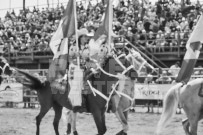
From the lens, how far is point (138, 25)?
68.2ft

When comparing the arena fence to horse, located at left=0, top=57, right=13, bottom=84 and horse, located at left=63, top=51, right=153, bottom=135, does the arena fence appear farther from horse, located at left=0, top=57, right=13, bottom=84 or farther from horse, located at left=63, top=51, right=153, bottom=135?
horse, located at left=63, top=51, right=153, bottom=135

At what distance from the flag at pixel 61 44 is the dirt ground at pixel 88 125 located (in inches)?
59.8

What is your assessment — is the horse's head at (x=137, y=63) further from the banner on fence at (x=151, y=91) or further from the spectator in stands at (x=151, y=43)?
the spectator in stands at (x=151, y=43)

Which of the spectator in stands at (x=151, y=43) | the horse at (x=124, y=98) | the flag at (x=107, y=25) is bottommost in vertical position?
the horse at (x=124, y=98)

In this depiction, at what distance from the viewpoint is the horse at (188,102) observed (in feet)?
29.7

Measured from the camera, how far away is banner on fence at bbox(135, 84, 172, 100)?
17312 millimetres

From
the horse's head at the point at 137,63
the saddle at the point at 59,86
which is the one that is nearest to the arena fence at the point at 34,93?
the saddle at the point at 59,86

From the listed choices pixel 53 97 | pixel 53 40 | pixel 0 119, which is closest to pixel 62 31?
pixel 53 40

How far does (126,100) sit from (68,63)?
210 centimetres

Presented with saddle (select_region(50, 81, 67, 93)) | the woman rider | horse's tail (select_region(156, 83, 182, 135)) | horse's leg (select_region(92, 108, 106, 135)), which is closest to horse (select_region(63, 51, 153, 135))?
horse's leg (select_region(92, 108, 106, 135))

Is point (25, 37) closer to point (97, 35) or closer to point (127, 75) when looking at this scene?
point (97, 35)

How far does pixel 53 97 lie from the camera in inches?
460

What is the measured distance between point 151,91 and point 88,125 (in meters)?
4.35

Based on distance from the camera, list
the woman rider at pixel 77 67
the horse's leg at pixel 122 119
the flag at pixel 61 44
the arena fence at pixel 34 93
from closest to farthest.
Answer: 1. the horse's leg at pixel 122 119
2. the woman rider at pixel 77 67
3. the flag at pixel 61 44
4. the arena fence at pixel 34 93
